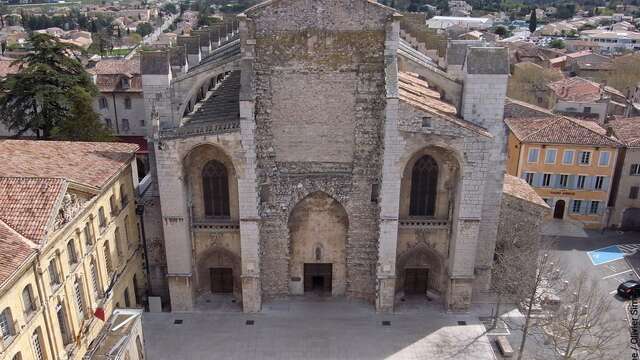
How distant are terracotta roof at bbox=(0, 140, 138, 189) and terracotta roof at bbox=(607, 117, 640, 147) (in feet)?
123

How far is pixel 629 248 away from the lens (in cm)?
4406

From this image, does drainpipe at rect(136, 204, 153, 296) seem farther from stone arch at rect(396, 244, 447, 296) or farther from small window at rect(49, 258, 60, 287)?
stone arch at rect(396, 244, 447, 296)

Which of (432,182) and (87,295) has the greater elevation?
(432,182)

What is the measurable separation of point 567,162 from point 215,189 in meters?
29.4

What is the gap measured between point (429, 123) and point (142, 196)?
16916mm

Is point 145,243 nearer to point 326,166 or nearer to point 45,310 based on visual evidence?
point 45,310

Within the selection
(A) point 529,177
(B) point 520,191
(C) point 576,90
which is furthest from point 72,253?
(C) point 576,90

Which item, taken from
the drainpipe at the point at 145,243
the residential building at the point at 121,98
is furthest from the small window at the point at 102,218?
the residential building at the point at 121,98

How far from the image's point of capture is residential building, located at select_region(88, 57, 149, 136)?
2383 inches

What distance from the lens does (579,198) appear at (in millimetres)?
46906

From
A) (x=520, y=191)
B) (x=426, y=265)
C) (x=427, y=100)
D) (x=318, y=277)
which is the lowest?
(x=318, y=277)

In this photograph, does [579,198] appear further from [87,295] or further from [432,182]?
[87,295]

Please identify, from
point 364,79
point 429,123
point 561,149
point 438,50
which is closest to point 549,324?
point 429,123

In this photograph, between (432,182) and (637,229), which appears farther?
(637,229)
